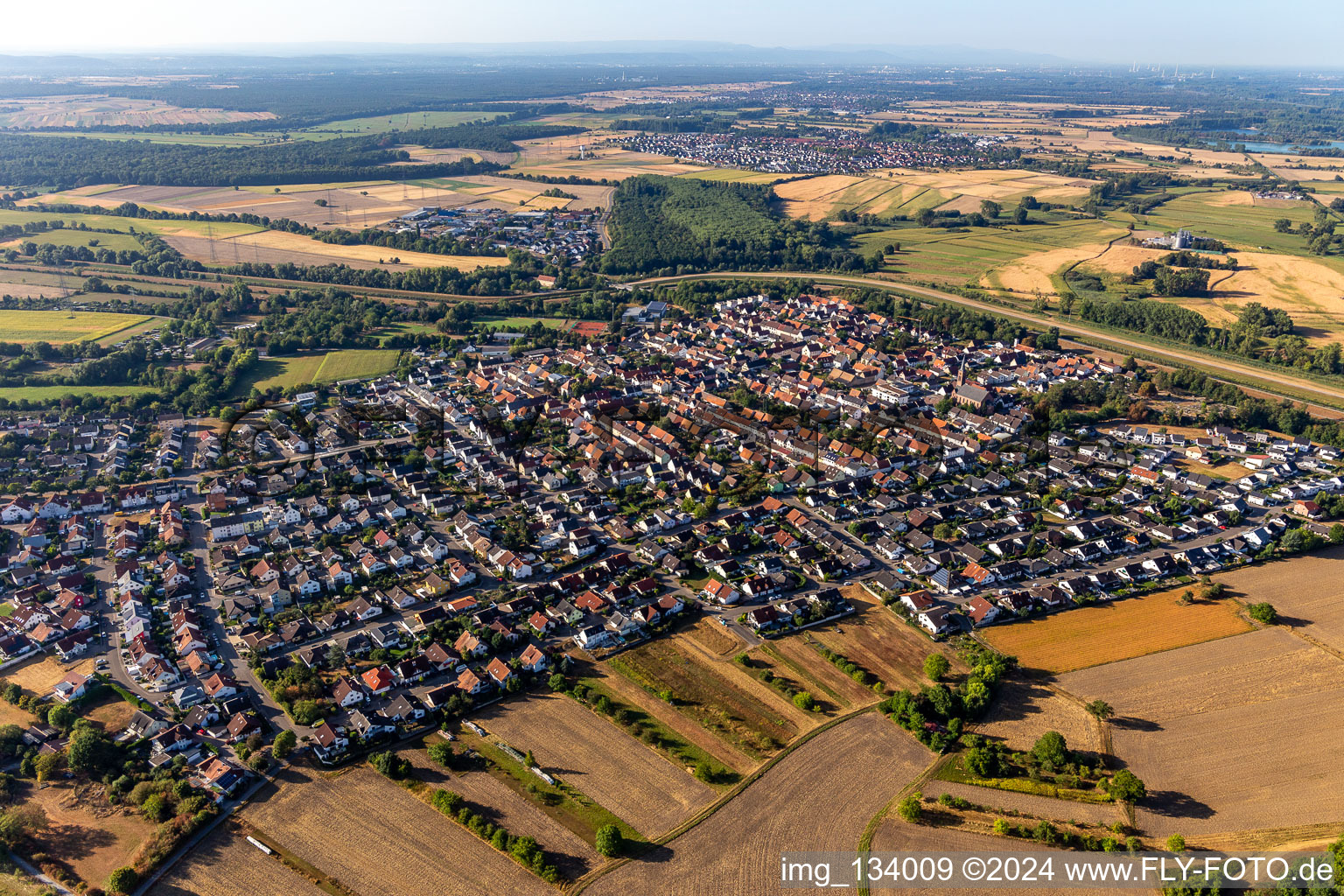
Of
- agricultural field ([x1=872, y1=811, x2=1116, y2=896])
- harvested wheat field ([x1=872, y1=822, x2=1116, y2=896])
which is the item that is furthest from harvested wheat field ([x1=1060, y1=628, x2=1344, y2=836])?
agricultural field ([x1=872, y1=811, x2=1116, y2=896])

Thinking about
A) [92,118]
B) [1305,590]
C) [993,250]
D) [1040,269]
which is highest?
[92,118]

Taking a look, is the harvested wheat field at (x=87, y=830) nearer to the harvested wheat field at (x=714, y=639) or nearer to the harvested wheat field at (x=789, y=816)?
the harvested wheat field at (x=789, y=816)

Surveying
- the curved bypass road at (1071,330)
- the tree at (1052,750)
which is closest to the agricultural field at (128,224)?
the curved bypass road at (1071,330)

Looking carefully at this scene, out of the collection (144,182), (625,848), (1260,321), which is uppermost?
(144,182)

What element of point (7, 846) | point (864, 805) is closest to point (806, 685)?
point (864, 805)

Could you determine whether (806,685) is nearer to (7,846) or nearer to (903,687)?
(903,687)

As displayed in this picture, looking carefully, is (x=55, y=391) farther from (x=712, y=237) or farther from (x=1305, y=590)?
(x=1305, y=590)

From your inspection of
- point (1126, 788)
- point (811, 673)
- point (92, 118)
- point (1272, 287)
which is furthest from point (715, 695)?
point (92, 118)
